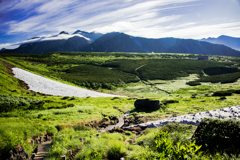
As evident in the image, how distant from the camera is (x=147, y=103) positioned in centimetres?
2919

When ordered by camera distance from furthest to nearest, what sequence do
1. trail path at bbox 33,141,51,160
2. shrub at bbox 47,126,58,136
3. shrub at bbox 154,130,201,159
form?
shrub at bbox 47,126,58,136 → trail path at bbox 33,141,51,160 → shrub at bbox 154,130,201,159

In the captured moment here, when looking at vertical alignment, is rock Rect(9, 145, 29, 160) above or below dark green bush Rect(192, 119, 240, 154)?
below

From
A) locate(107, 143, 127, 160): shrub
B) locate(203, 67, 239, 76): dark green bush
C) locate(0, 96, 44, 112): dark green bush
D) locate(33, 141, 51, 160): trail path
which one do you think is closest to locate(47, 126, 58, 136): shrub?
locate(33, 141, 51, 160): trail path

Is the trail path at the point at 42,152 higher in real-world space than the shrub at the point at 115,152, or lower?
lower

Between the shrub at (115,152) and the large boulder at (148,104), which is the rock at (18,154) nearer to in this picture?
the shrub at (115,152)

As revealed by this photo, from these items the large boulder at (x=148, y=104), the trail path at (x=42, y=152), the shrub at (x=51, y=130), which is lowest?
the large boulder at (x=148, y=104)

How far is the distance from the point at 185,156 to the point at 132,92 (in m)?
58.1

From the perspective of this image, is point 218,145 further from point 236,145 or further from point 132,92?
point 132,92

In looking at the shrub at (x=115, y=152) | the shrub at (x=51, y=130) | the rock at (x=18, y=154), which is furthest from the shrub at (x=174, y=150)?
the shrub at (x=51, y=130)

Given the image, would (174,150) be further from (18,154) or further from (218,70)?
(218,70)

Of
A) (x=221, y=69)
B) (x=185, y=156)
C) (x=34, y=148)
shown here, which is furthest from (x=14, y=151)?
(x=221, y=69)

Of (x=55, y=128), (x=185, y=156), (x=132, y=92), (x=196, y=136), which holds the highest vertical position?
(x=185, y=156)

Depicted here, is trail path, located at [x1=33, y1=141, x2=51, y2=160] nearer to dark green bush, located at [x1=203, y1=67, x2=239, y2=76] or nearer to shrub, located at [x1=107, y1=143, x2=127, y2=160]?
shrub, located at [x1=107, y1=143, x2=127, y2=160]

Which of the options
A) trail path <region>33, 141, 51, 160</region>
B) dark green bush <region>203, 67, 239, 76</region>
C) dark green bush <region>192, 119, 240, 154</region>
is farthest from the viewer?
dark green bush <region>203, 67, 239, 76</region>
